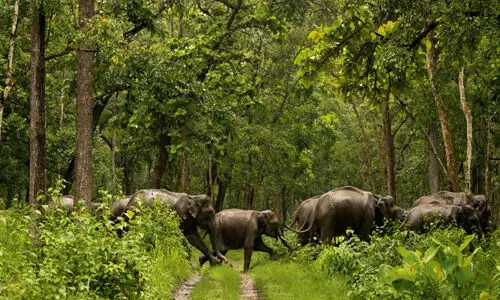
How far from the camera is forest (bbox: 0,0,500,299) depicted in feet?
23.8

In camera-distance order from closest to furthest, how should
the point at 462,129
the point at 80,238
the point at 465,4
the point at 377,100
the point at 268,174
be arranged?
the point at 80,238 < the point at 465,4 < the point at 377,100 < the point at 462,129 < the point at 268,174

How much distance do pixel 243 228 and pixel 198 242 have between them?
1.88 m

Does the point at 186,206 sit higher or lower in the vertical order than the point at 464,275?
higher

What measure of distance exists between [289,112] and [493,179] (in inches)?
451

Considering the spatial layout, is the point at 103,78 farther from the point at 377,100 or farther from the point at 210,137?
the point at 377,100

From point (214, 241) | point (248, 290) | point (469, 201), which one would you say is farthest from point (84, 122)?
point (469, 201)

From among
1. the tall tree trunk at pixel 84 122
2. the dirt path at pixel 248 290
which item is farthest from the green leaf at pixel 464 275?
the tall tree trunk at pixel 84 122

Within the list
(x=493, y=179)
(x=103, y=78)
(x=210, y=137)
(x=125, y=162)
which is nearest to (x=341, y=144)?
(x=493, y=179)

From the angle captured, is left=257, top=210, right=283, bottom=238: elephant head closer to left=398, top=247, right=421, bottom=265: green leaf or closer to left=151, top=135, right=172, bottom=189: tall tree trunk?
left=151, top=135, right=172, bottom=189: tall tree trunk

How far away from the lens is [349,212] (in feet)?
54.6

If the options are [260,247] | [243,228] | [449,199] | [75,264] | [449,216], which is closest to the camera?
[75,264]

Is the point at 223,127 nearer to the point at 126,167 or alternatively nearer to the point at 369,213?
the point at 369,213

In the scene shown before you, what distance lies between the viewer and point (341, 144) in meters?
42.5

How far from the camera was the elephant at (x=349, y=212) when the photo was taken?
54.5ft
